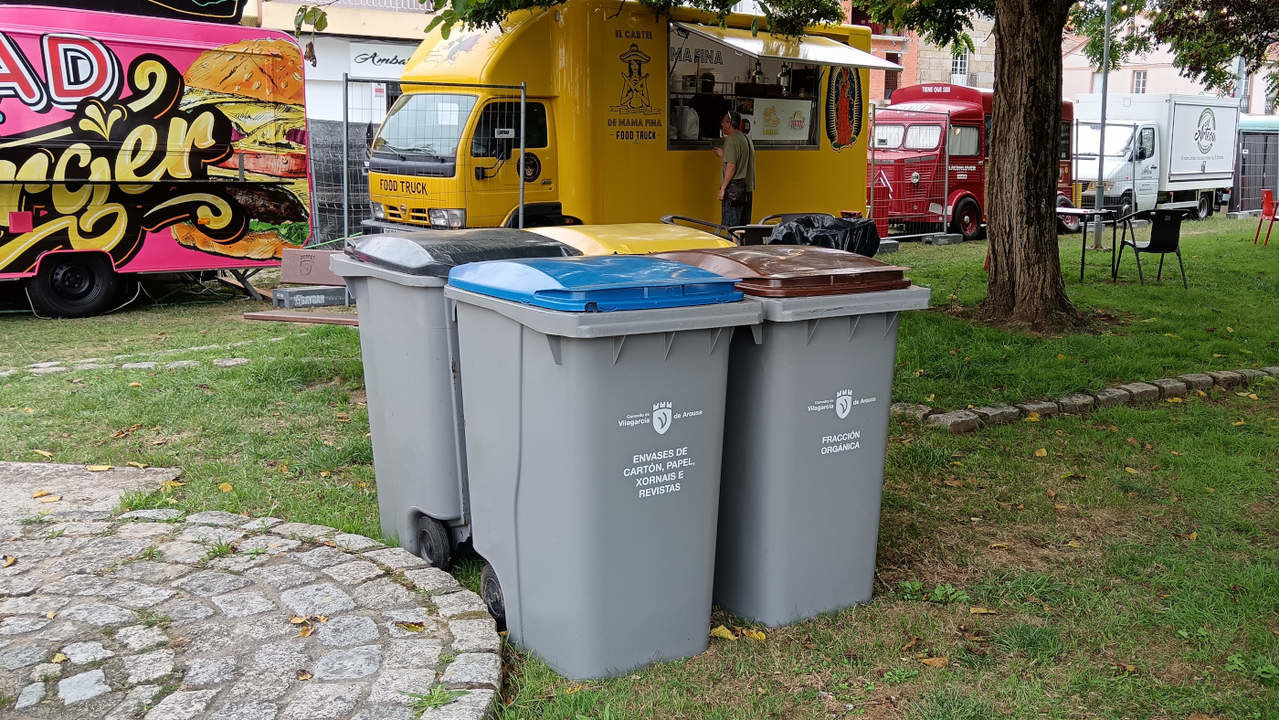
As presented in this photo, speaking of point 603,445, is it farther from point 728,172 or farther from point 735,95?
point 735,95

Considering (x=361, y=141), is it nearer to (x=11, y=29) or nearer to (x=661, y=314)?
(x=11, y=29)

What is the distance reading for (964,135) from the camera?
19.5 meters

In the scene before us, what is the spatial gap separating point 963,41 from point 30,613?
40.4 ft

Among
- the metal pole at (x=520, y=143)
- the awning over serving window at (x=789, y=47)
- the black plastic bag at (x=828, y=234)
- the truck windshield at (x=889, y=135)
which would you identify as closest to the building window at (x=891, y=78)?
the truck windshield at (x=889, y=135)

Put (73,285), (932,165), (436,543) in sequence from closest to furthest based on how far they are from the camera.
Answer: (436,543) < (73,285) < (932,165)

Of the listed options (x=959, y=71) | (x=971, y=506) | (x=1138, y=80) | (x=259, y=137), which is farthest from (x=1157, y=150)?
(x=1138, y=80)

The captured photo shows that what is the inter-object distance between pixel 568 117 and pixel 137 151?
4.64m

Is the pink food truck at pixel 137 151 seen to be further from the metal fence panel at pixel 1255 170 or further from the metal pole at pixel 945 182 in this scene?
the metal fence panel at pixel 1255 170

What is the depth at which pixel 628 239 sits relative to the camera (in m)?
5.28

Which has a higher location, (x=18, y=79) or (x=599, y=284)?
(x=18, y=79)

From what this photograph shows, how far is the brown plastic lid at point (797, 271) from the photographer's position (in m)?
3.76

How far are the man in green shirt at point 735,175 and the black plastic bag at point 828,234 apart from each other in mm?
4369

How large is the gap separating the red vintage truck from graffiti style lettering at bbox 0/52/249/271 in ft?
35.4

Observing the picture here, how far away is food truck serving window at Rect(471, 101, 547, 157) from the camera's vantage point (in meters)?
11.5
